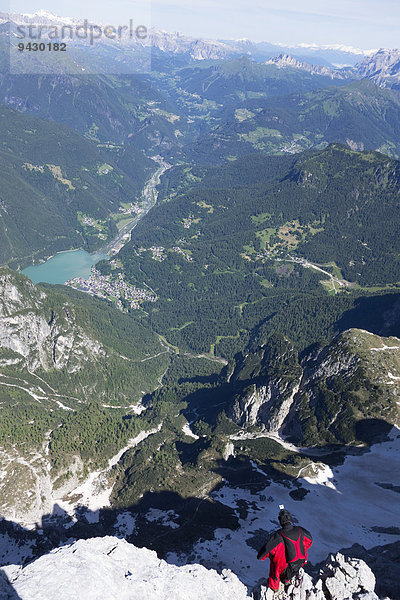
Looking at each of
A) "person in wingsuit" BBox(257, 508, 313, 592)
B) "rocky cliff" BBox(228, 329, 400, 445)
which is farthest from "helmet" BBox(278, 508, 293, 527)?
"rocky cliff" BBox(228, 329, 400, 445)

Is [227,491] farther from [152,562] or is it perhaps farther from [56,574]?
[56,574]

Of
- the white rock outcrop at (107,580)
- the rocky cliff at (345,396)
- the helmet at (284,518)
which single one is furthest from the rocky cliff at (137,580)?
the rocky cliff at (345,396)

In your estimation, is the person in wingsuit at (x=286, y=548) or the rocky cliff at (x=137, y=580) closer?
the person in wingsuit at (x=286, y=548)

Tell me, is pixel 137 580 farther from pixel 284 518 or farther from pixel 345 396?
pixel 345 396

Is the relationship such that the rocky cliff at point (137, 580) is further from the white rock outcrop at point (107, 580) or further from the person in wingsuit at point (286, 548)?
the person in wingsuit at point (286, 548)

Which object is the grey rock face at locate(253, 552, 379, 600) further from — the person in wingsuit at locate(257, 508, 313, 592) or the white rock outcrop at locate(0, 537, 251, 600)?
the person in wingsuit at locate(257, 508, 313, 592)
